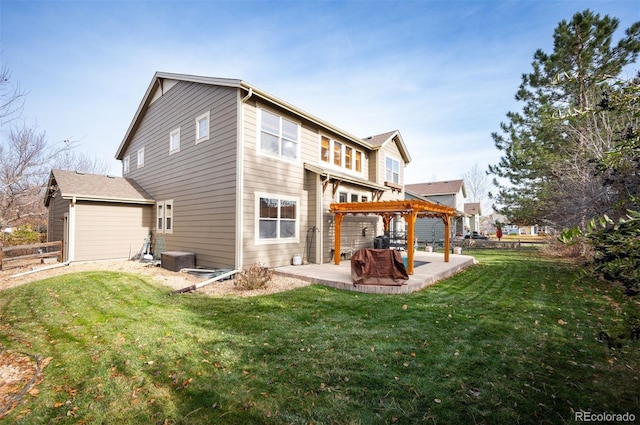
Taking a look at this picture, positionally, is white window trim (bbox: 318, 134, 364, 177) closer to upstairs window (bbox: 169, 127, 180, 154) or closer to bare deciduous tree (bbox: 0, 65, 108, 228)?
upstairs window (bbox: 169, 127, 180, 154)

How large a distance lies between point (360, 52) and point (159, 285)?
38.8ft

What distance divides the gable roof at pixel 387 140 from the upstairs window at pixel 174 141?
30.0ft

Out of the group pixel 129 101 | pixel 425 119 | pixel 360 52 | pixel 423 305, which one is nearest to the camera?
pixel 423 305

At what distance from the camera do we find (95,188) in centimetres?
1206

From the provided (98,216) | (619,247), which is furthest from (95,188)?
(619,247)

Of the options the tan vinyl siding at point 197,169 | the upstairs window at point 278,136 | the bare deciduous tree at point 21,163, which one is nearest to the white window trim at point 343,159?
the upstairs window at point 278,136

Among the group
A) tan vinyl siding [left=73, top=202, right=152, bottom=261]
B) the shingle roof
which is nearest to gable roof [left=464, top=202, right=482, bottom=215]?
the shingle roof

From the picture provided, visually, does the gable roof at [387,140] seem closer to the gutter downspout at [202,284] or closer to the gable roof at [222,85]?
the gable roof at [222,85]

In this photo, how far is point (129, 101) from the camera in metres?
16.7

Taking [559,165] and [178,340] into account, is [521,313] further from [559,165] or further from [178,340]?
[559,165]

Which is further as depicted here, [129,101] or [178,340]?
[129,101]

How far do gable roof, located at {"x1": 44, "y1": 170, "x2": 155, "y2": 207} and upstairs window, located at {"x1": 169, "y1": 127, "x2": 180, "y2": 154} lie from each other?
2813 millimetres

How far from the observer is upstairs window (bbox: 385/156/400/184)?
16141mm

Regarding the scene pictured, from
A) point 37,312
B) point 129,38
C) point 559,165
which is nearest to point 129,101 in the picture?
point 129,38
